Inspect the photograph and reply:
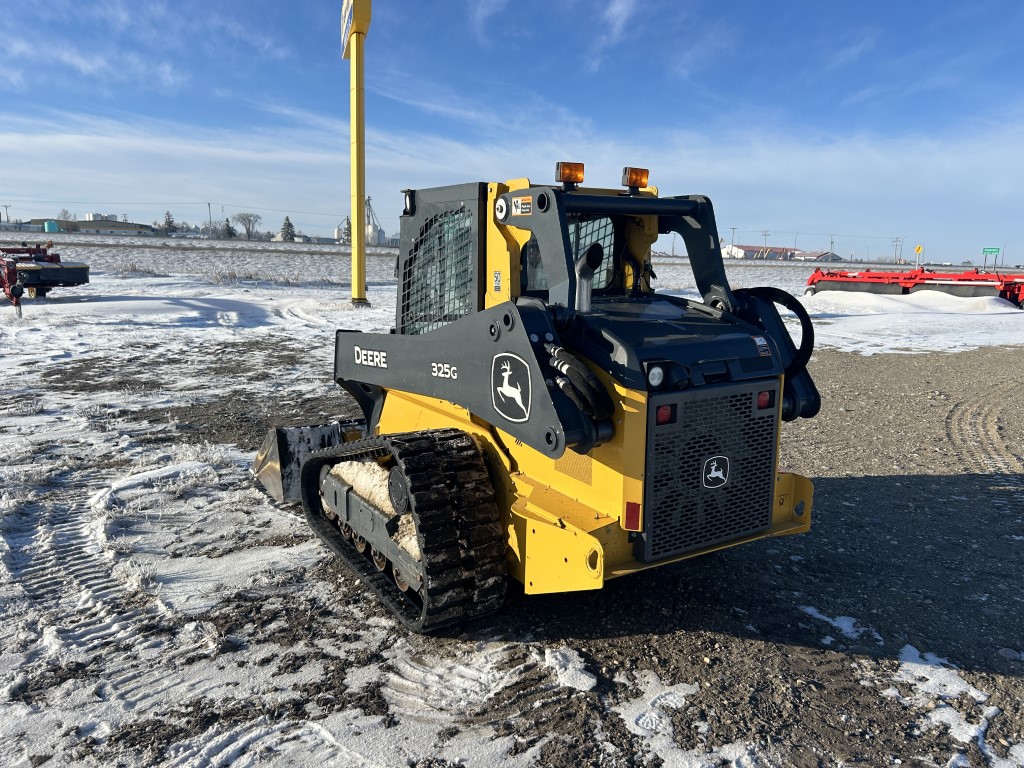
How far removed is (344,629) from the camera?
13.4 ft

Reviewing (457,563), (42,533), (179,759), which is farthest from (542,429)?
(42,533)

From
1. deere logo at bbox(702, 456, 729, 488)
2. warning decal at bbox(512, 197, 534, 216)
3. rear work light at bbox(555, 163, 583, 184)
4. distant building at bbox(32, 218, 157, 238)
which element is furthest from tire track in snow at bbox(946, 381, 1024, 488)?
distant building at bbox(32, 218, 157, 238)

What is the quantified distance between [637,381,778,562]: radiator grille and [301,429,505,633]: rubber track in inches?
32.7

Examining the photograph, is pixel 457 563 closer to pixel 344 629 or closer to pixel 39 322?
pixel 344 629

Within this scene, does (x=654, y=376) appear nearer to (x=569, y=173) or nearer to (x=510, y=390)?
(x=510, y=390)

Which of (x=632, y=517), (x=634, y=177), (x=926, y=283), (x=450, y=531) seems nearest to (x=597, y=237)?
(x=634, y=177)

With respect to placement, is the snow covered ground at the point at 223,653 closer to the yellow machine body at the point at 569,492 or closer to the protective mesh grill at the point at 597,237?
the yellow machine body at the point at 569,492

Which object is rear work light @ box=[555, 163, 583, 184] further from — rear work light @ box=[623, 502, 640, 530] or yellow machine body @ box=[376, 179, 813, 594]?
rear work light @ box=[623, 502, 640, 530]

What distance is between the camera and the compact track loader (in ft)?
11.9

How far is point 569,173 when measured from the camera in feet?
14.0

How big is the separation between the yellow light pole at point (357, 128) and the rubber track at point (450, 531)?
17258 mm

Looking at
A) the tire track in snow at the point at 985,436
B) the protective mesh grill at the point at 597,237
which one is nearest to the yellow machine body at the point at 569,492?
the protective mesh grill at the point at 597,237

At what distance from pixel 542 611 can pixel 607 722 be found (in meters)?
1.00

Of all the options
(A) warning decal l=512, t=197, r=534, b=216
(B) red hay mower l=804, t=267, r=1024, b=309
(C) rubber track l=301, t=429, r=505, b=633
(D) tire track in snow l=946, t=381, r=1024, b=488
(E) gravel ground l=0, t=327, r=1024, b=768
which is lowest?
(E) gravel ground l=0, t=327, r=1024, b=768
